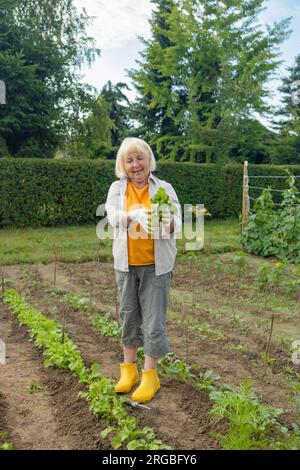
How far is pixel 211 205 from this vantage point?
13.7 m

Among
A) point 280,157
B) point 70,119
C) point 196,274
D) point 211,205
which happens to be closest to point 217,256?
point 196,274

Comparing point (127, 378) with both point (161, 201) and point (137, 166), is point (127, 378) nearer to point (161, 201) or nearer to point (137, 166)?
point (161, 201)

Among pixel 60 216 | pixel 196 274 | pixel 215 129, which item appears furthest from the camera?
pixel 215 129

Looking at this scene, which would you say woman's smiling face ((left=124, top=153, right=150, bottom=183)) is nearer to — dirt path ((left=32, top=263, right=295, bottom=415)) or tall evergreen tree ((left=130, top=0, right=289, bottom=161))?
dirt path ((left=32, top=263, right=295, bottom=415))

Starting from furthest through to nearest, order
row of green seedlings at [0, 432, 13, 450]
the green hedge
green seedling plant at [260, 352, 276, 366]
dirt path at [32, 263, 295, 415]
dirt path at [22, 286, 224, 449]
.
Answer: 1. the green hedge
2. green seedling plant at [260, 352, 276, 366]
3. dirt path at [32, 263, 295, 415]
4. dirt path at [22, 286, 224, 449]
5. row of green seedlings at [0, 432, 13, 450]

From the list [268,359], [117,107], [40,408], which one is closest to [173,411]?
[40,408]

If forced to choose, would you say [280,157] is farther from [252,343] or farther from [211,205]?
[252,343]

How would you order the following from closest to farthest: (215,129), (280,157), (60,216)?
(60,216)
(215,129)
(280,157)

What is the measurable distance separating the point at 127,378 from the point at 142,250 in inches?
33.1

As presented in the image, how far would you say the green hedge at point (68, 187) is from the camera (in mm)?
10453

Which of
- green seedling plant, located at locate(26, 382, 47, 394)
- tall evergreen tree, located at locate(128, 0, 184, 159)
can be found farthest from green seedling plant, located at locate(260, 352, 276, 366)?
tall evergreen tree, located at locate(128, 0, 184, 159)

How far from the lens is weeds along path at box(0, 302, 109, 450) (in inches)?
91.0

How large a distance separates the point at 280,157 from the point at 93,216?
1189 centimetres

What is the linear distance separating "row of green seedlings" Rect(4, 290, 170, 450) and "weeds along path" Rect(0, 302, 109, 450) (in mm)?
59
